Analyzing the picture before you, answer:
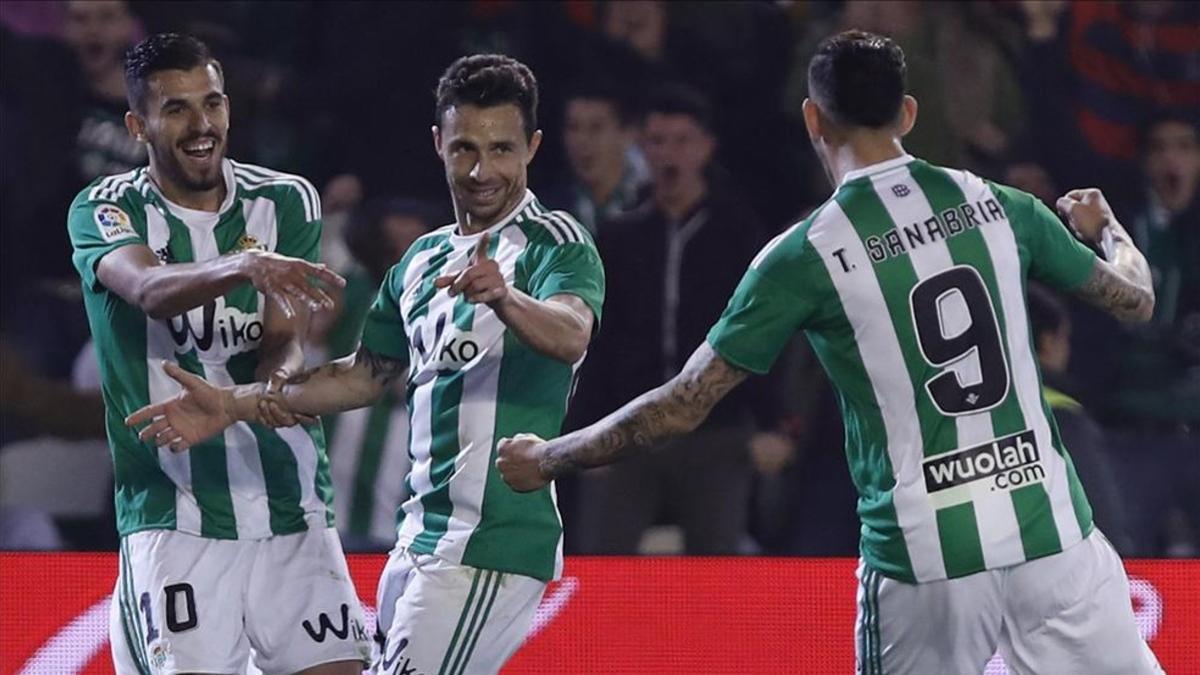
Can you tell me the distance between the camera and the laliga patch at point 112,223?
4168 millimetres

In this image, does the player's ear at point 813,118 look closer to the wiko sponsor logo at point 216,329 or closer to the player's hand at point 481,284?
the player's hand at point 481,284

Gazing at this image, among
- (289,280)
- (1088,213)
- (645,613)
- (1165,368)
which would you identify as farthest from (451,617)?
(1165,368)

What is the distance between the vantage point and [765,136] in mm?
6613

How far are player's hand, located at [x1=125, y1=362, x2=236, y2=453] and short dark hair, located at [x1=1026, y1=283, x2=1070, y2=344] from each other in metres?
3.38

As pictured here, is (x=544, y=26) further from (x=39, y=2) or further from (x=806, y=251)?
(x=806, y=251)

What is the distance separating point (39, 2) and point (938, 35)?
308 cm

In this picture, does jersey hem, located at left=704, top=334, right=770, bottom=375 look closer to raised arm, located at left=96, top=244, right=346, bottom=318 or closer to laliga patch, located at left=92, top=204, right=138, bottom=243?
raised arm, located at left=96, top=244, right=346, bottom=318

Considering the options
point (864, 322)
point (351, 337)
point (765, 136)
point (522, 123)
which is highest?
point (765, 136)

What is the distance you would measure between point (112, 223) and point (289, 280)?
699 mm

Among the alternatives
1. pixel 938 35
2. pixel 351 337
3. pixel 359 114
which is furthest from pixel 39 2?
pixel 938 35

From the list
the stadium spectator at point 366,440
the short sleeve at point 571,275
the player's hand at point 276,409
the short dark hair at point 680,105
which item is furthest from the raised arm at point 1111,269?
the stadium spectator at point 366,440

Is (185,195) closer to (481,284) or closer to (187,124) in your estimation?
(187,124)

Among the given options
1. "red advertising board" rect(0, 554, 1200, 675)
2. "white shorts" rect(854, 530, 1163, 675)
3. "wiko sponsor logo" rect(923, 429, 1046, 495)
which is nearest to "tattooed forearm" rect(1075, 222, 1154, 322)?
"wiko sponsor logo" rect(923, 429, 1046, 495)

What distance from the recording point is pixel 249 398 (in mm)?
4031
